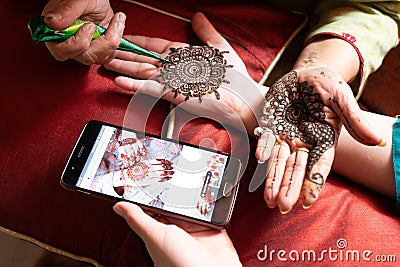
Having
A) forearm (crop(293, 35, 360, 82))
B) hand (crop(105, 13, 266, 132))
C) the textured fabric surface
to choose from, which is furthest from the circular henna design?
the textured fabric surface

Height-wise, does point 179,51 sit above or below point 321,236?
above

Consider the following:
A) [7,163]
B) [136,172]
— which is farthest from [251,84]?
[7,163]

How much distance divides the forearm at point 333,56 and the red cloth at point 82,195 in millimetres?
183

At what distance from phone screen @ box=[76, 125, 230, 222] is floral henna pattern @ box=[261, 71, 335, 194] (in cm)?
Answer: 9

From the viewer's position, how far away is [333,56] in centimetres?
78

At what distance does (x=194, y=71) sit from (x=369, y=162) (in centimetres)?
28

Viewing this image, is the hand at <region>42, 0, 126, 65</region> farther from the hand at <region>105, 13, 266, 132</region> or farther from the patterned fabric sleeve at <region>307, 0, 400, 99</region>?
the patterned fabric sleeve at <region>307, 0, 400, 99</region>

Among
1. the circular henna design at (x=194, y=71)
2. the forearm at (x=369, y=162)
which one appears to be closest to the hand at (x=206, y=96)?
the circular henna design at (x=194, y=71)

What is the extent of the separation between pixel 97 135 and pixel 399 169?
413 millimetres

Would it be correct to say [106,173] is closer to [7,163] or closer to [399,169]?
[7,163]

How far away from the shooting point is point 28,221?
0.66 meters

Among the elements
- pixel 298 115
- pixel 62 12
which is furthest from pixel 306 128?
pixel 62 12

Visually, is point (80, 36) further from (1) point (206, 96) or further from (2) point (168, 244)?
(2) point (168, 244)

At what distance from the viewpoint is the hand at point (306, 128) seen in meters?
0.59
